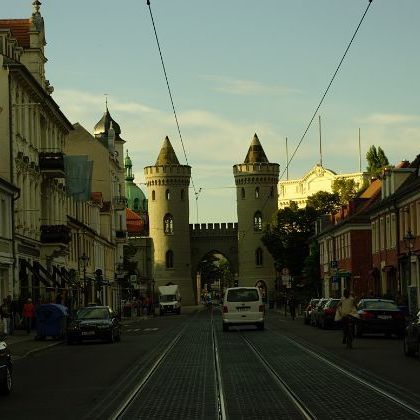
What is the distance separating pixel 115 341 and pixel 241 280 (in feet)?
351

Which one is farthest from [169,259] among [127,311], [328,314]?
[328,314]

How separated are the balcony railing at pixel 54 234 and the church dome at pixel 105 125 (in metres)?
63.7

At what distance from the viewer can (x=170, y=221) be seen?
489 ft

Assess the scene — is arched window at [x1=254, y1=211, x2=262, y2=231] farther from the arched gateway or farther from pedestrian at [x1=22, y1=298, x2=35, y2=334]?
pedestrian at [x1=22, y1=298, x2=35, y2=334]

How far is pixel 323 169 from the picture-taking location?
176 metres

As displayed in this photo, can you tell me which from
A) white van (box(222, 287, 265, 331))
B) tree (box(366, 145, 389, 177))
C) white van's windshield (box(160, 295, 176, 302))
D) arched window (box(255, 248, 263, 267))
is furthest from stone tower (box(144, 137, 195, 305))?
white van (box(222, 287, 265, 331))

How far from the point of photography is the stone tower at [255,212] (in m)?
144

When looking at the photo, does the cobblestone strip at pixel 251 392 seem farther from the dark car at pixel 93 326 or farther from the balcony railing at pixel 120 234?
the balcony railing at pixel 120 234

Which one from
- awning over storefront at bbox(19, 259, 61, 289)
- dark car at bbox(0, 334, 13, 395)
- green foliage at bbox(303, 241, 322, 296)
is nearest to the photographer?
dark car at bbox(0, 334, 13, 395)

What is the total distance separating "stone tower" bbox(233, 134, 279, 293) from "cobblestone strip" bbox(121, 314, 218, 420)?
11627 cm

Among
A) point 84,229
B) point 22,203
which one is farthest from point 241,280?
point 22,203

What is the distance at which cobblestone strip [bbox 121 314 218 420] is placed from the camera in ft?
47.8

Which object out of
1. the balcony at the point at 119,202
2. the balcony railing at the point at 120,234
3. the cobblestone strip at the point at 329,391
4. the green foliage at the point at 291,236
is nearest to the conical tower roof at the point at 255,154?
the green foliage at the point at 291,236

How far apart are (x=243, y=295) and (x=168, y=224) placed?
105708 mm
